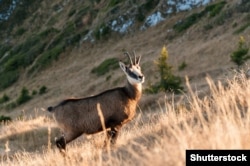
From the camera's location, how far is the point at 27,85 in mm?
59469

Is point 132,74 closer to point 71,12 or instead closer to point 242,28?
point 242,28

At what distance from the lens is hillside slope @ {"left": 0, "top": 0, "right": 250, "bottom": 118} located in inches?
1634

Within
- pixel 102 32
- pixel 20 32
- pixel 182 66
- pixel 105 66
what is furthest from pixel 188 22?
pixel 20 32

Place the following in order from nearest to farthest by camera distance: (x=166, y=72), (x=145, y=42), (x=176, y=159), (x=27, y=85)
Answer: (x=176, y=159)
(x=166, y=72)
(x=145, y=42)
(x=27, y=85)

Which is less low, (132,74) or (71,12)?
(71,12)

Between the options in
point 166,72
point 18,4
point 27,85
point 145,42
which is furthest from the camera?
point 18,4

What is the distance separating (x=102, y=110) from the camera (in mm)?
10695

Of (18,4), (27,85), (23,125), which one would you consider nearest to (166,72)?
(23,125)

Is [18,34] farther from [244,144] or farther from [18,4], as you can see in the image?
[244,144]

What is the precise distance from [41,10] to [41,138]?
204 feet

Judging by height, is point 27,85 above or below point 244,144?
above

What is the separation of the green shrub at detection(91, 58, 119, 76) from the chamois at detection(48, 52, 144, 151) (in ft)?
122

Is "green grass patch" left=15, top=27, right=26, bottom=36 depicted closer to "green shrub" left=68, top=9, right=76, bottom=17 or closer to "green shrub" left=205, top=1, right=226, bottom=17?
"green shrub" left=68, top=9, right=76, bottom=17

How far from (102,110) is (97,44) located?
159ft
